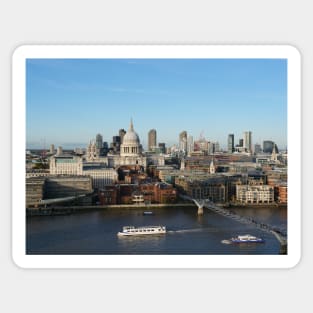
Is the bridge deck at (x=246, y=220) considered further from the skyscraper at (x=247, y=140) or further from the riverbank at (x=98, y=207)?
the skyscraper at (x=247, y=140)

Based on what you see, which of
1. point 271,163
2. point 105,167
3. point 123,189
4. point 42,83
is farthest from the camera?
point 105,167

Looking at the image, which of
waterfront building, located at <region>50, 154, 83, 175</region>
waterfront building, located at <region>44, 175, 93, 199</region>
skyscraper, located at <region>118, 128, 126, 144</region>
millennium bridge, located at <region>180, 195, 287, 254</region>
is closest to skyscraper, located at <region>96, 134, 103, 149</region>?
skyscraper, located at <region>118, 128, 126, 144</region>

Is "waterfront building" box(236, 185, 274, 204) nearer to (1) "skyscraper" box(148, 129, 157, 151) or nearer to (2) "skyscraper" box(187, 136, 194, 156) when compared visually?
(2) "skyscraper" box(187, 136, 194, 156)
